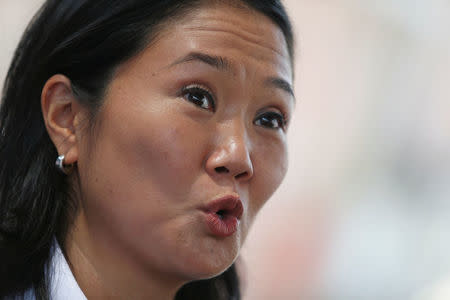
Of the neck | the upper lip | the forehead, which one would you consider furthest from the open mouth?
the forehead

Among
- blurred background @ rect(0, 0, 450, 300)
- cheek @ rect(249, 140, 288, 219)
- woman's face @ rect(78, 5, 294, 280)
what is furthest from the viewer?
blurred background @ rect(0, 0, 450, 300)

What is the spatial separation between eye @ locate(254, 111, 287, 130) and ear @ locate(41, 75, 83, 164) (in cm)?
34

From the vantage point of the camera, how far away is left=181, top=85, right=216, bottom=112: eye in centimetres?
111

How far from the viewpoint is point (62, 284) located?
1.13m

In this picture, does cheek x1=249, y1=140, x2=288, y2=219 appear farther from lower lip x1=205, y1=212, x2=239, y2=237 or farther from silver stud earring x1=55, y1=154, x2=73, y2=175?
silver stud earring x1=55, y1=154, x2=73, y2=175

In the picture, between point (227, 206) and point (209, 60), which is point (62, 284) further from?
point (209, 60)

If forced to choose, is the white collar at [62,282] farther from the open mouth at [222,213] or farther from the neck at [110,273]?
the open mouth at [222,213]

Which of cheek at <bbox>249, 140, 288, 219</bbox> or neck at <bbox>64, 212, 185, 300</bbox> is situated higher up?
cheek at <bbox>249, 140, 288, 219</bbox>

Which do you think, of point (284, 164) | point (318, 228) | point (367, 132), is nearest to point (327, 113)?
point (367, 132)

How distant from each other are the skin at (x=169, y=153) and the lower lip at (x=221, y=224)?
12 millimetres

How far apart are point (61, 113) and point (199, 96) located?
275mm

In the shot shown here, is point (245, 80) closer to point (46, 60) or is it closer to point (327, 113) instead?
point (46, 60)

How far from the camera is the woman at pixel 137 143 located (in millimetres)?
1082

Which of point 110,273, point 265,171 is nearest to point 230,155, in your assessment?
point 265,171
